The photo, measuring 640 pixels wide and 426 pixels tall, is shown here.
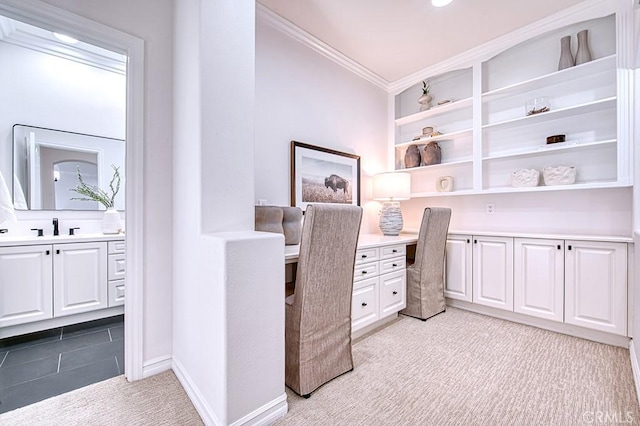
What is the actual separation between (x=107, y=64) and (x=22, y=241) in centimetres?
188

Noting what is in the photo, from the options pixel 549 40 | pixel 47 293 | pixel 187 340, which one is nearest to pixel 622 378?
pixel 187 340

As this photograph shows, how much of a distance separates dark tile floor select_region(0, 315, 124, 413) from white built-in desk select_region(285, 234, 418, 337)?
1.51 m

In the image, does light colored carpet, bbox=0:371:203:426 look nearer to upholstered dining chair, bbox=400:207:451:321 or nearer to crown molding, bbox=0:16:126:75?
upholstered dining chair, bbox=400:207:451:321

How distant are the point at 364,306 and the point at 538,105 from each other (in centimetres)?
240

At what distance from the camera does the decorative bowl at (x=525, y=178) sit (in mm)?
2602

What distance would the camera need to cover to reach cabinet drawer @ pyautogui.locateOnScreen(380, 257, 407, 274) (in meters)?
2.42

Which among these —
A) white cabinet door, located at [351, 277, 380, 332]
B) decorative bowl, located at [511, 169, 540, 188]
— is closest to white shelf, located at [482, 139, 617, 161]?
decorative bowl, located at [511, 169, 540, 188]

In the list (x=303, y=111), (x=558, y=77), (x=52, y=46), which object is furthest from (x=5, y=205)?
(x=558, y=77)

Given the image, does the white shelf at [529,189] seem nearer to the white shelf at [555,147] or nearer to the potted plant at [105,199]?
the white shelf at [555,147]

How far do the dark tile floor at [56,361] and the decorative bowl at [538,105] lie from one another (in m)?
3.86

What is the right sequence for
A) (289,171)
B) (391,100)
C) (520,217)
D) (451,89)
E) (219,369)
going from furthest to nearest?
(391,100), (451,89), (520,217), (289,171), (219,369)

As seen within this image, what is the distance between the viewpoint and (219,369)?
1.25m

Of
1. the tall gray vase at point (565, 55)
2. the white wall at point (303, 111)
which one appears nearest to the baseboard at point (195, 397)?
the white wall at point (303, 111)

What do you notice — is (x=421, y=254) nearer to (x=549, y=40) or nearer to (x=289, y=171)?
(x=289, y=171)
